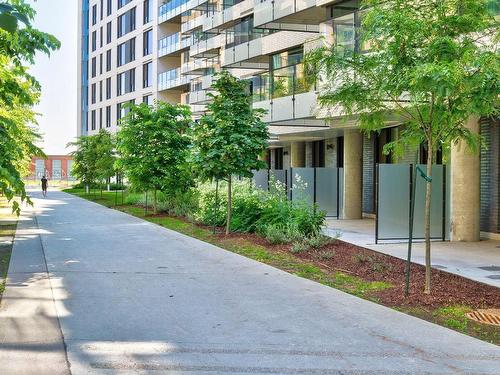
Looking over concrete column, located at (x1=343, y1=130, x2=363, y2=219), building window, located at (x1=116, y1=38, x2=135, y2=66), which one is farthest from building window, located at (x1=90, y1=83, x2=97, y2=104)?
concrete column, located at (x1=343, y1=130, x2=363, y2=219)

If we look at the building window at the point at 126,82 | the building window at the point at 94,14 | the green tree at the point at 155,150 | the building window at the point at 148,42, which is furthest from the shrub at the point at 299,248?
the building window at the point at 94,14

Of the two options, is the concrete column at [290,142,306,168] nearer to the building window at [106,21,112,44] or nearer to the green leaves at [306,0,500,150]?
the green leaves at [306,0,500,150]

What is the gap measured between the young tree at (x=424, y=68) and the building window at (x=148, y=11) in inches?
1956

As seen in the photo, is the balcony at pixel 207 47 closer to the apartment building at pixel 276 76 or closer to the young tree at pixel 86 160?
the apartment building at pixel 276 76

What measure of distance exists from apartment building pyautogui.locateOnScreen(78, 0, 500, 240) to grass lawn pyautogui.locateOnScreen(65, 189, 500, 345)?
265 cm

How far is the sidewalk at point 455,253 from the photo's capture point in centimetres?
1149

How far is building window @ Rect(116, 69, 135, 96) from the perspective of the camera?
2413 inches

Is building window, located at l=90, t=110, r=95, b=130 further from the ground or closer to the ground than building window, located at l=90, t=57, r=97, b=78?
closer to the ground

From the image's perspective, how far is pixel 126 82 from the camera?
62469 millimetres

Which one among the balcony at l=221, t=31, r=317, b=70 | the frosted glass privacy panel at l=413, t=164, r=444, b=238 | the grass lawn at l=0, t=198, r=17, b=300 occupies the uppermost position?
the balcony at l=221, t=31, r=317, b=70

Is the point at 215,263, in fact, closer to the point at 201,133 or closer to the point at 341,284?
the point at 341,284

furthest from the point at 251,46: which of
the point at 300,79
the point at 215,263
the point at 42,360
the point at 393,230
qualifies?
the point at 42,360

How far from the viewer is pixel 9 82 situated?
8.59 meters

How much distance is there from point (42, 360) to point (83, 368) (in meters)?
0.48
